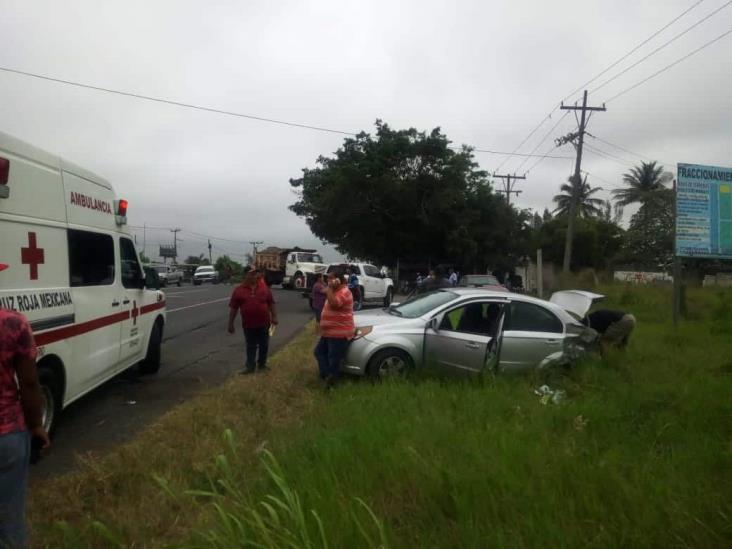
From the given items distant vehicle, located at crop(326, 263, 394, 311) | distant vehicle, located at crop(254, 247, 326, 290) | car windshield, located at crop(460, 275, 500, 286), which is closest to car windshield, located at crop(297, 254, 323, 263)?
distant vehicle, located at crop(254, 247, 326, 290)

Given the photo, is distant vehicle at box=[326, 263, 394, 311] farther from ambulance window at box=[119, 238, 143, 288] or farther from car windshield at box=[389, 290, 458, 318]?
ambulance window at box=[119, 238, 143, 288]

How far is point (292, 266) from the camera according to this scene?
110 feet

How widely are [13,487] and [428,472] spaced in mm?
2377

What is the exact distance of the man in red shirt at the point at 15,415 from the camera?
285 centimetres

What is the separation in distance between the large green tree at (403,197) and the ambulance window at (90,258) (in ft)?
86.4

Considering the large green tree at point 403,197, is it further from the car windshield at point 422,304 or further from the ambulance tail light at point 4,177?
the ambulance tail light at point 4,177

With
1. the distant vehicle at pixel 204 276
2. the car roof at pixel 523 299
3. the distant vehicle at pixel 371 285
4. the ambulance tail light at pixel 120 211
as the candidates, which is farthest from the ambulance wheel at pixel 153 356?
the distant vehicle at pixel 204 276

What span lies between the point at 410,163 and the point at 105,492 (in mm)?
30618

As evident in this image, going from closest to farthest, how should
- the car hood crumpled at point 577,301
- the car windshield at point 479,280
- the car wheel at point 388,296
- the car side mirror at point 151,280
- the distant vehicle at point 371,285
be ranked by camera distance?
the car side mirror at point 151,280 → the car hood crumpled at point 577,301 → the distant vehicle at point 371,285 → the car windshield at point 479,280 → the car wheel at point 388,296

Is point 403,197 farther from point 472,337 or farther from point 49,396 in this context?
point 49,396

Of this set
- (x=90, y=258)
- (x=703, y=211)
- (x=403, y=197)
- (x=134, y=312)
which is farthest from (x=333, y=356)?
(x=403, y=197)

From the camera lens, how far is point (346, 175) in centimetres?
3278

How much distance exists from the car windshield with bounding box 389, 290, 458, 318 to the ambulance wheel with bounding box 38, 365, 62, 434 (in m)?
4.35

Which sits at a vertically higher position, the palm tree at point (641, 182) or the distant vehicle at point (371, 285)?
the palm tree at point (641, 182)
